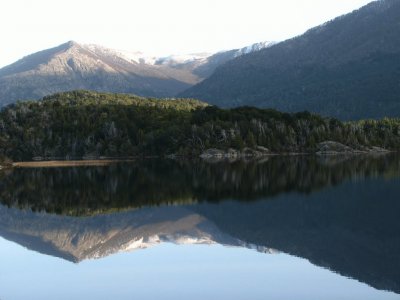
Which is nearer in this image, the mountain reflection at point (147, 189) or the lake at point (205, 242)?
the lake at point (205, 242)

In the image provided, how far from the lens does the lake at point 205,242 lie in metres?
33.1

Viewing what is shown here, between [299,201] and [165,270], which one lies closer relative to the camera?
[165,270]

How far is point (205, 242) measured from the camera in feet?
152

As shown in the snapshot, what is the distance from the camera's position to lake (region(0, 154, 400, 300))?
108 ft

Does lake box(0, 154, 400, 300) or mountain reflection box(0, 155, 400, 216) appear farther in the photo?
mountain reflection box(0, 155, 400, 216)

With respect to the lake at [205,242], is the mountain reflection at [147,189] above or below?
below

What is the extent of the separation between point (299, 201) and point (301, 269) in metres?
29.9

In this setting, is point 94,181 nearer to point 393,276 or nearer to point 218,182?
point 218,182

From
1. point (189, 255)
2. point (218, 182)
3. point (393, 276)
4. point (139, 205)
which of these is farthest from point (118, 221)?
point (218, 182)

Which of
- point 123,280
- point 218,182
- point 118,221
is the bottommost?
point 218,182

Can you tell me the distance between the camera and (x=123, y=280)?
35156 millimetres

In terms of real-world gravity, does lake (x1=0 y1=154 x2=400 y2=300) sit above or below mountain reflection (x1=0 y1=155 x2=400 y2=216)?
above

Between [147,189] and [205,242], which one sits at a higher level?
[205,242]

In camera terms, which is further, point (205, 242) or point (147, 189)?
point (147, 189)
